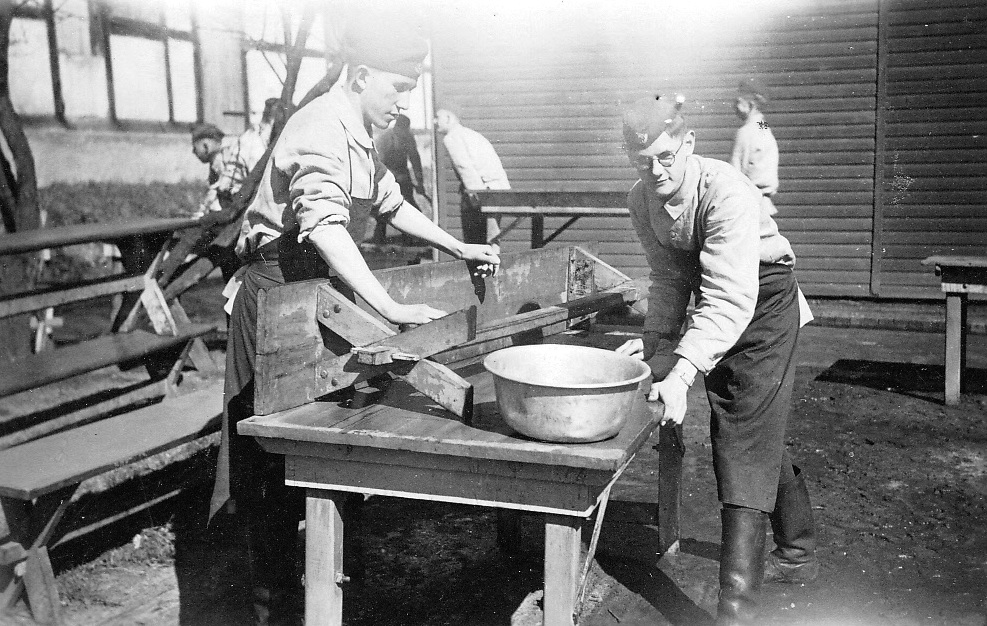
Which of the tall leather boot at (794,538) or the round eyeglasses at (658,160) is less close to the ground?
the round eyeglasses at (658,160)

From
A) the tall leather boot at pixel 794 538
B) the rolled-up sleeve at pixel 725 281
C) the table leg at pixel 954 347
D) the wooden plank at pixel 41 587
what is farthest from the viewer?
the table leg at pixel 954 347

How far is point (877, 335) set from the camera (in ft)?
28.1

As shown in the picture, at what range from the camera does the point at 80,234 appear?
509 cm

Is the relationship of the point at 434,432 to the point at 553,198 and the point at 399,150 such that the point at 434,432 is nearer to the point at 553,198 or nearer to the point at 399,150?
the point at 553,198

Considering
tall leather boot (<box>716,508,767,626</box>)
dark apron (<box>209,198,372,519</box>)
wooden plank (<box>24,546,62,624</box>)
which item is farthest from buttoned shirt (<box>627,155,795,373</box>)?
wooden plank (<box>24,546,62,624</box>)

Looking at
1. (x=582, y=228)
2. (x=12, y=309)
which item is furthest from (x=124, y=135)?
(x=12, y=309)

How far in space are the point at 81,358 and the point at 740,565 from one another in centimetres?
383

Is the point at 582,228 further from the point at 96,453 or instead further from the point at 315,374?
the point at 315,374

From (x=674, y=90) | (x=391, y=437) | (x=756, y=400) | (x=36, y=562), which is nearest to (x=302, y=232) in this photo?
(x=391, y=437)

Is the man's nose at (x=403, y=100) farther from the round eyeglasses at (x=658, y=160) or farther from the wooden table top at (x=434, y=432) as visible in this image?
the wooden table top at (x=434, y=432)

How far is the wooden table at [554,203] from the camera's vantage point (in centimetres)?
817

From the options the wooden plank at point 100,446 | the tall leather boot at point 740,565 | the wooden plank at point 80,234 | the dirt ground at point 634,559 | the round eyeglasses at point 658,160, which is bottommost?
the dirt ground at point 634,559

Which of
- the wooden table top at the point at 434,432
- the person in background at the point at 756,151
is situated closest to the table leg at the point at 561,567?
the wooden table top at the point at 434,432

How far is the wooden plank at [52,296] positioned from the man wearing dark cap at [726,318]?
337 cm
